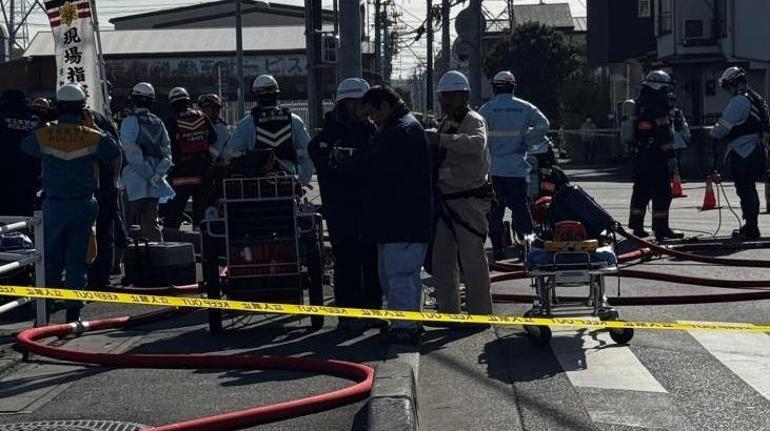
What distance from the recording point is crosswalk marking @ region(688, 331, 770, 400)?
27.4 feet

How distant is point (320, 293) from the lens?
10.7 meters

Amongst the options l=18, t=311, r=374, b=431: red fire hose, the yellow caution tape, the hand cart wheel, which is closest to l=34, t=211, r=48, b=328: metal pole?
l=18, t=311, r=374, b=431: red fire hose

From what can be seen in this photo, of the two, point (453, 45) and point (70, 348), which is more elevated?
point (453, 45)

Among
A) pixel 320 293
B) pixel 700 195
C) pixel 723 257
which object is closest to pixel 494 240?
pixel 723 257

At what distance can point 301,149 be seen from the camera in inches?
459

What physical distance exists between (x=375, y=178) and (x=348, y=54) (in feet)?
17.1

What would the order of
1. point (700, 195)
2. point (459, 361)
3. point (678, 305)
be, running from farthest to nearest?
1. point (700, 195)
2. point (678, 305)
3. point (459, 361)

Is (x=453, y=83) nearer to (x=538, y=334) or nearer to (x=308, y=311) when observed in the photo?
(x=538, y=334)

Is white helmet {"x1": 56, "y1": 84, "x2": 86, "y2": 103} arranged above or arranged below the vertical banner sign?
below

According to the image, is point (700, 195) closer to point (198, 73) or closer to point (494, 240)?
point (494, 240)

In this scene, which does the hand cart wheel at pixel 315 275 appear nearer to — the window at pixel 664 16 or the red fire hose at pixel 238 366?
the red fire hose at pixel 238 366

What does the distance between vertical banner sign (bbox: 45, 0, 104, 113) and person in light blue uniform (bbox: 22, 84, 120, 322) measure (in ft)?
11.5

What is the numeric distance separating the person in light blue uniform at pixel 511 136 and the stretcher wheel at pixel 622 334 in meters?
4.89

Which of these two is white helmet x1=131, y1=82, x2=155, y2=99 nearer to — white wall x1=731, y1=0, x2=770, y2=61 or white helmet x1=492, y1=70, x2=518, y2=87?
white helmet x1=492, y1=70, x2=518, y2=87
